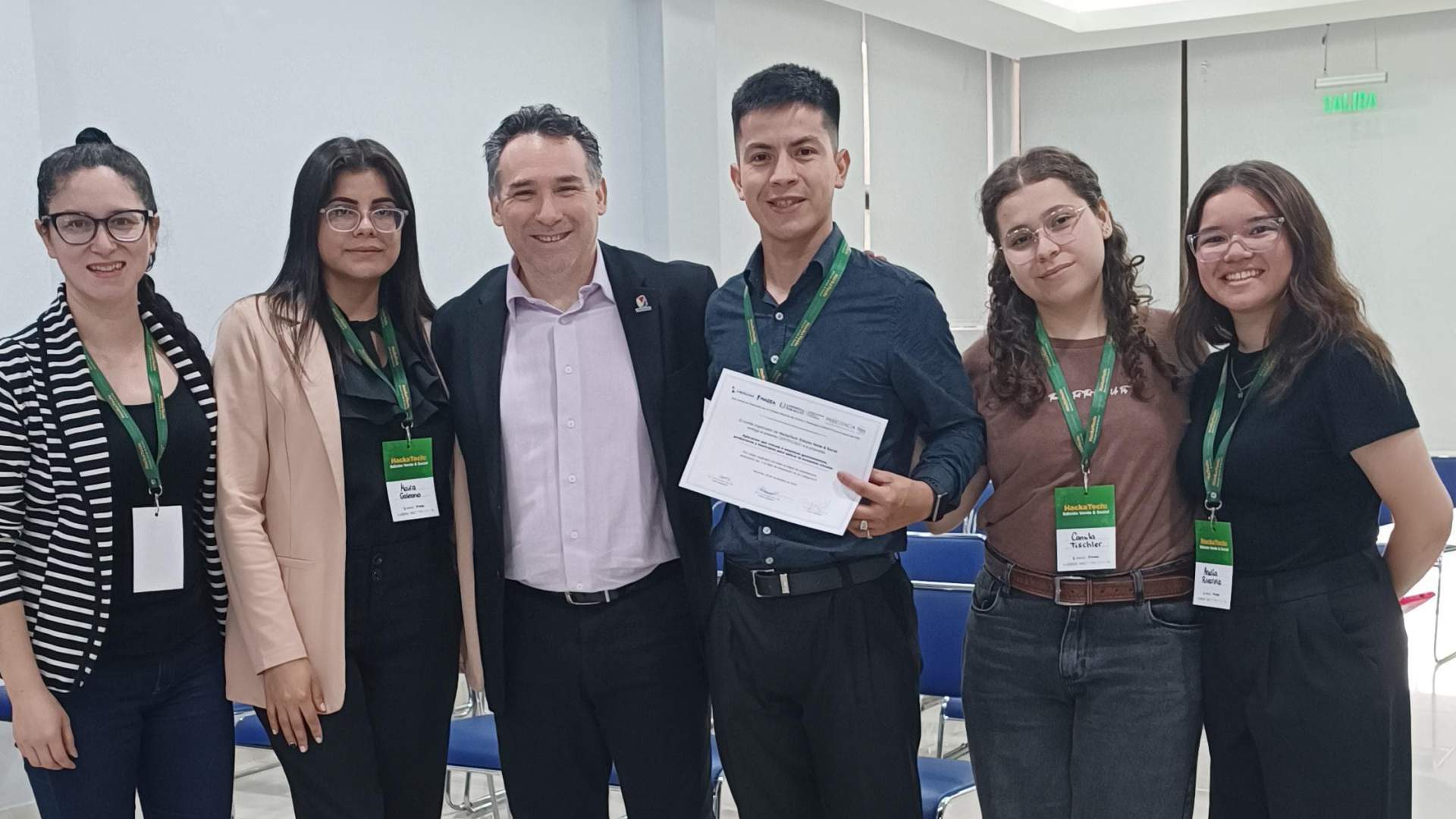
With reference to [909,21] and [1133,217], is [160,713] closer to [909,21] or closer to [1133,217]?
[909,21]

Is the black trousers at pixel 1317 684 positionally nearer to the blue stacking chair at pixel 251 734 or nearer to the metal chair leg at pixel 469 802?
the blue stacking chair at pixel 251 734

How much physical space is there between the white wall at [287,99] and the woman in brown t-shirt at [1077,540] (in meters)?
3.49

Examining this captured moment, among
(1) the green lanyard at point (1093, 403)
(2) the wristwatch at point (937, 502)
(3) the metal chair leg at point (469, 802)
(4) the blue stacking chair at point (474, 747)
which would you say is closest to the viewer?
(2) the wristwatch at point (937, 502)

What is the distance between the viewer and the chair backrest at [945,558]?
3.86 metres

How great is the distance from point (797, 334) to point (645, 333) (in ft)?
1.22

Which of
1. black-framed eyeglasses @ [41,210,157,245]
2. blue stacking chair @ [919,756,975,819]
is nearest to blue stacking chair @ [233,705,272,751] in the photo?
black-framed eyeglasses @ [41,210,157,245]

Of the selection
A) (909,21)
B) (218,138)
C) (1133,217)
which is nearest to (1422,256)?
(1133,217)

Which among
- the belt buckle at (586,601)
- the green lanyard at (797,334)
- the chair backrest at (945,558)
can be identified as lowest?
the chair backrest at (945,558)

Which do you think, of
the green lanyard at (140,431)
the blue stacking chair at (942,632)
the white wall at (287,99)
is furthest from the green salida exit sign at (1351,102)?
the green lanyard at (140,431)

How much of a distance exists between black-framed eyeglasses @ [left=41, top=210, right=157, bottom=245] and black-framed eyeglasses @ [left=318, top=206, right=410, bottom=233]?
0.35m

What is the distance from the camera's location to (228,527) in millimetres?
2436

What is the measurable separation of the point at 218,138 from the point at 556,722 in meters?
3.52

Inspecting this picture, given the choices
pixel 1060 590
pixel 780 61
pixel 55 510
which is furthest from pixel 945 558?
pixel 780 61

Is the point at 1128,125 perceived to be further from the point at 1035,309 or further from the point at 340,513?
the point at 340,513
